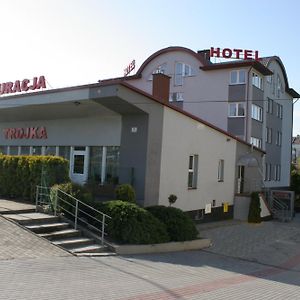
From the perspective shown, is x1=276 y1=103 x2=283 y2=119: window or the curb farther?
x1=276 y1=103 x2=283 y2=119: window

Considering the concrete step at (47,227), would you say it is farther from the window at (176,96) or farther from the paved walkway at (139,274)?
the window at (176,96)

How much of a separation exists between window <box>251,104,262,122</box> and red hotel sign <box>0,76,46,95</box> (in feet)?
64.4

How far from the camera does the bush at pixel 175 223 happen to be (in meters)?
15.6

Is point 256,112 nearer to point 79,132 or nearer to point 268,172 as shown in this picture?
point 268,172

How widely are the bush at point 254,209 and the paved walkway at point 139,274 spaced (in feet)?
33.3

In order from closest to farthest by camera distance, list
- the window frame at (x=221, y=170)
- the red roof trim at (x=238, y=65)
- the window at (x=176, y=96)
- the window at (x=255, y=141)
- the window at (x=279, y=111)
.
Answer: the window frame at (x=221, y=170) → the red roof trim at (x=238, y=65) → the window at (x=255, y=141) → the window at (x=176, y=96) → the window at (x=279, y=111)

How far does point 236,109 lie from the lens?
3775cm

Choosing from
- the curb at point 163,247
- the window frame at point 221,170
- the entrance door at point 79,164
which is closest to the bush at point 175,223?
the curb at point 163,247

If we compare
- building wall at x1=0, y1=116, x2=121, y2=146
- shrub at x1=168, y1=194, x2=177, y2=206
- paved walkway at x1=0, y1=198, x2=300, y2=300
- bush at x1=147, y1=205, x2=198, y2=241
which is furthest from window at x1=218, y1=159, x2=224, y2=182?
bush at x1=147, y1=205, x2=198, y2=241

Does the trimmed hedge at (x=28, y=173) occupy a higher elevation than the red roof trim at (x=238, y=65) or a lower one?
lower

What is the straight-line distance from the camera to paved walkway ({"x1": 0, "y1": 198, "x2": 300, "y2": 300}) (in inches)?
338

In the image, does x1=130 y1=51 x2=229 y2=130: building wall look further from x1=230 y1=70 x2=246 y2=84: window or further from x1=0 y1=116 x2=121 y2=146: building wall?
x1=0 y1=116 x2=121 y2=146: building wall

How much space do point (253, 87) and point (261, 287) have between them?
94.7 ft

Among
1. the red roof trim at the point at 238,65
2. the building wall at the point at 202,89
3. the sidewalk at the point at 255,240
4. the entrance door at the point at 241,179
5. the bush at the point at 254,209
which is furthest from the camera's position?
the building wall at the point at 202,89
